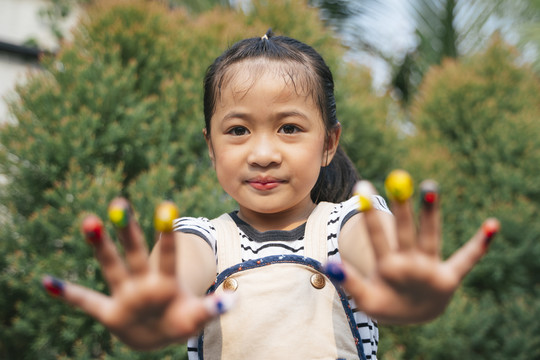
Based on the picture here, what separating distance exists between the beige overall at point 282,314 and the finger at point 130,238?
529 mm

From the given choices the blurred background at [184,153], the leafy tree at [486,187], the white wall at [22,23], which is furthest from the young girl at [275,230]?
the white wall at [22,23]

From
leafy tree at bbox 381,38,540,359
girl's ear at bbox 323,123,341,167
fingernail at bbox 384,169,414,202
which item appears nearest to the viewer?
fingernail at bbox 384,169,414,202

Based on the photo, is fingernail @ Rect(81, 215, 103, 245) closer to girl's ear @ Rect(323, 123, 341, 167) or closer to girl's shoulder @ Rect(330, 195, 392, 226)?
girl's shoulder @ Rect(330, 195, 392, 226)

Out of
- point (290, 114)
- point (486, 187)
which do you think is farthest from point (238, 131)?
point (486, 187)

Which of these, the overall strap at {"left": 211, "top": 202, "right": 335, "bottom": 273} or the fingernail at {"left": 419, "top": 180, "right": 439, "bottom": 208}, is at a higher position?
the overall strap at {"left": 211, "top": 202, "right": 335, "bottom": 273}

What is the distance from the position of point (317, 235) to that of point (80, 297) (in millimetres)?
759

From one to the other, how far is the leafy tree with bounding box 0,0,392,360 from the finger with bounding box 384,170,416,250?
217 centimetres

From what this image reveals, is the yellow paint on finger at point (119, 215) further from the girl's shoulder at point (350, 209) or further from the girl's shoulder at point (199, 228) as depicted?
the girl's shoulder at point (350, 209)

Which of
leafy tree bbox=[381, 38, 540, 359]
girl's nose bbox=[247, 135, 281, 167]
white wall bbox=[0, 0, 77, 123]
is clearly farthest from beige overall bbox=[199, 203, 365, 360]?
white wall bbox=[0, 0, 77, 123]

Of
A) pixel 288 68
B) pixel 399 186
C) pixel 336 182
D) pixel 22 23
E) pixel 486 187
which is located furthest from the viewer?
pixel 22 23

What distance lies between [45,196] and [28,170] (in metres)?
0.23

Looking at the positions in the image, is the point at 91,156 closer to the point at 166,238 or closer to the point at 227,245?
the point at 227,245

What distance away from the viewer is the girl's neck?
161 cm

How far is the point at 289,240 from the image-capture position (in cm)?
152
